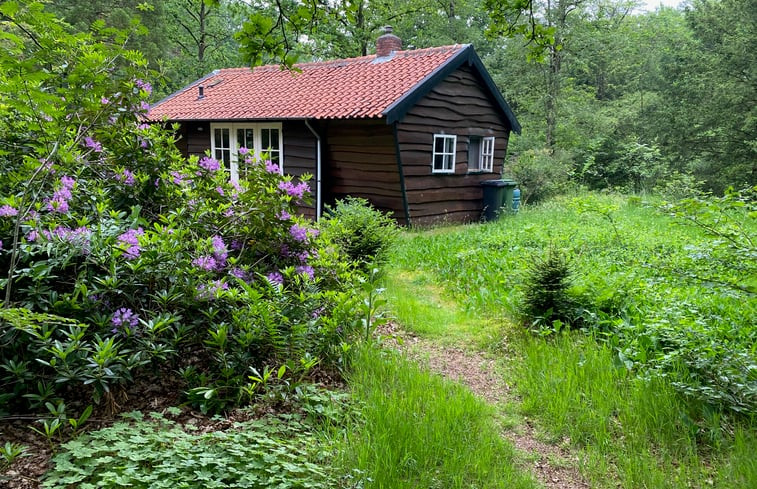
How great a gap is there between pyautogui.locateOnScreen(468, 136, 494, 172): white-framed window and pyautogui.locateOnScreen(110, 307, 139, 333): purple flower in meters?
11.3

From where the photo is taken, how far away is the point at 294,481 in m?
2.15

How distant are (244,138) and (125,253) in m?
10.7

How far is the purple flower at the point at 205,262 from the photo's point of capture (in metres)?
3.19

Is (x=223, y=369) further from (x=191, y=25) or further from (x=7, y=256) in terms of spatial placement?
(x=191, y=25)

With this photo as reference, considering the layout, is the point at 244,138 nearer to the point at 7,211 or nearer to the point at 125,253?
the point at 7,211

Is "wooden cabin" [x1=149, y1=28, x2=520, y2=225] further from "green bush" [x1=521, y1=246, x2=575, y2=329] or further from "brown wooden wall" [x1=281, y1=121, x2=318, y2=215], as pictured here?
→ "green bush" [x1=521, y1=246, x2=575, y2=329]

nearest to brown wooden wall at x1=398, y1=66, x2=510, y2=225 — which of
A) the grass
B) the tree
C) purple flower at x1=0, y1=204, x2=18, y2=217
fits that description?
the grass

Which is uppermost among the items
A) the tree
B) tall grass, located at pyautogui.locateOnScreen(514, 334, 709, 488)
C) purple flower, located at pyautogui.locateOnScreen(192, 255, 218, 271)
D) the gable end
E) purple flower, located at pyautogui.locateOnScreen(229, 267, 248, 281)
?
the tree

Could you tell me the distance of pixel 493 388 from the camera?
3.68m

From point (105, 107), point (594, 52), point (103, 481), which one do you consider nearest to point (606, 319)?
point (103, 481)

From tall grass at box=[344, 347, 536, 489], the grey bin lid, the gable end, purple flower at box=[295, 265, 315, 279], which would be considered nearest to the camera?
tall grass at box=[344, 347, 536, 489]

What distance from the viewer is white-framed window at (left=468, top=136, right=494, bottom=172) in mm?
13320

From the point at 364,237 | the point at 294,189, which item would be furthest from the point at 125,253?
the point at 364,237

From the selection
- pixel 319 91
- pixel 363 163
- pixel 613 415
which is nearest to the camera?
pixel 613 415
